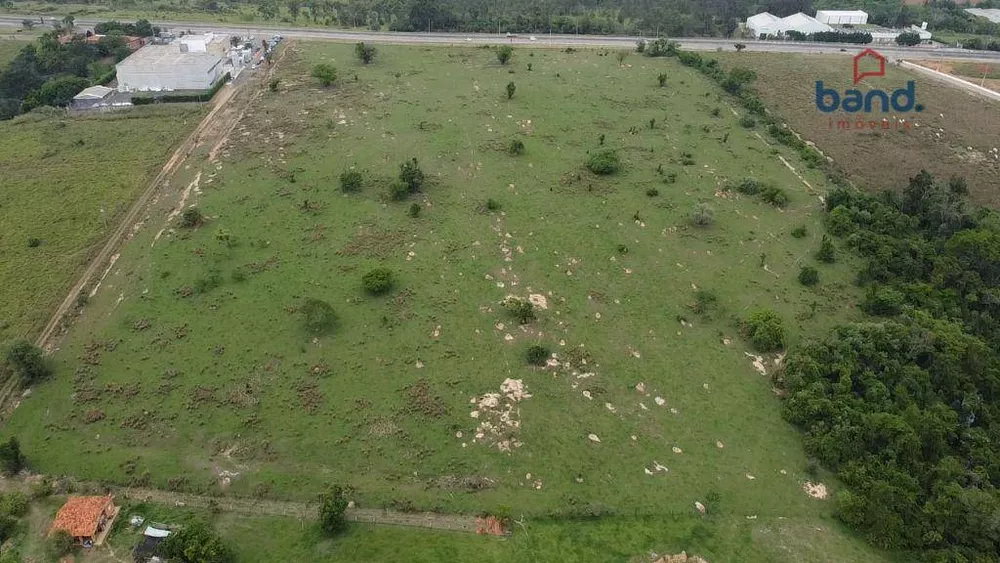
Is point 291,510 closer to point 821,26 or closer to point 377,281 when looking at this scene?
point 377,281

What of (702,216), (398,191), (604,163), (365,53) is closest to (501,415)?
(398,191)

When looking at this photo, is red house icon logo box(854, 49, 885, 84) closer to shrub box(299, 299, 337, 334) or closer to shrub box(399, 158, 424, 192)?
shrub box(399, 158, 424, 192)

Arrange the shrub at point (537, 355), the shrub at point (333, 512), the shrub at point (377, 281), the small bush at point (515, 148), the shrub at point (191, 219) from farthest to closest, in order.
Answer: the small bush at point (515, 148), the shrub at point (191, 219), the shrub at point (377, 281), the shrub at point (537, 355), the shrub at point (333, 512)

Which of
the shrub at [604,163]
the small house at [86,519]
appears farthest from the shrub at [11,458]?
the shrub at [604,163]

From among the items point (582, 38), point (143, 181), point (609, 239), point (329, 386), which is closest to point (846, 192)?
point (609, 239)

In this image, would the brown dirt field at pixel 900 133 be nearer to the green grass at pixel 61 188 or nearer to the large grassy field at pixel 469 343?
the large grassy field at pixel 469 343

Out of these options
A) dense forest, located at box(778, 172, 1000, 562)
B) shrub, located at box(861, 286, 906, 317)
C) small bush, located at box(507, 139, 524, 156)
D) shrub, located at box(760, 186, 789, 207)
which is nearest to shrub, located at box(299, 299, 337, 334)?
small bush, located at box(507, 139, 524, 156)
